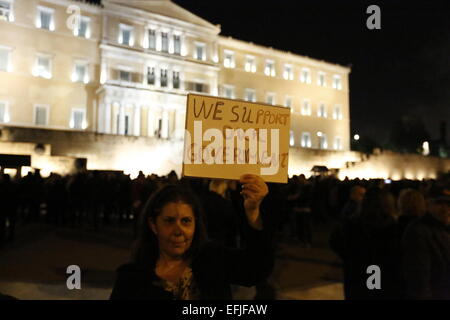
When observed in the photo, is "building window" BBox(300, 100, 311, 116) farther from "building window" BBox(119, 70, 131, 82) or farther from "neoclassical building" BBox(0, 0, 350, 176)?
"building window" BBox(119, 70, 131, 82)

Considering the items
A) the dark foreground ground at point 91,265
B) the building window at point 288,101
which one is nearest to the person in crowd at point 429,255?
the dark foreground ground at point 91,265

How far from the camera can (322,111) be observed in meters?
49.6

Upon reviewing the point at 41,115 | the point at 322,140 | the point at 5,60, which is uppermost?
the point at 5,60

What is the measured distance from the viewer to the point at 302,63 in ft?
157

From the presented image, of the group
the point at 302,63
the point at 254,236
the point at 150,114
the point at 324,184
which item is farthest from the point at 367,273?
the point at 302,63

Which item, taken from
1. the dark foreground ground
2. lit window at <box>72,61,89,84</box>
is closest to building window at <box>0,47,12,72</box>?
lit window at <box>72,61,89,84</box>

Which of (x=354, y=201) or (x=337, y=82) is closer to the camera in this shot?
(x=354, y=201)

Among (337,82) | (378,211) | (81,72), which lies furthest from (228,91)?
(378,211)

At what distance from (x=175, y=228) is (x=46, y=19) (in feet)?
118

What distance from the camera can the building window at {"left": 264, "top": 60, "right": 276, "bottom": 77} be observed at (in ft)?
148

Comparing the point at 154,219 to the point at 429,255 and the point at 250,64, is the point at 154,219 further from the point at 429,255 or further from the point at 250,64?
the point at 250,64

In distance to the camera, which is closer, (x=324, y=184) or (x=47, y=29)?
(x=324, y=184)
